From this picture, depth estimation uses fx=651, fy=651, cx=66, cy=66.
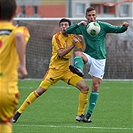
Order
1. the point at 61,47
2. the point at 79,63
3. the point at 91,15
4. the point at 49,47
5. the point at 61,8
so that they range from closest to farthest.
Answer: the point at 79,63, the point at 91,15, the point at 61,47, the point at 49,47, the point at 61,8

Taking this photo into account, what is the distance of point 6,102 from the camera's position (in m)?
6.36

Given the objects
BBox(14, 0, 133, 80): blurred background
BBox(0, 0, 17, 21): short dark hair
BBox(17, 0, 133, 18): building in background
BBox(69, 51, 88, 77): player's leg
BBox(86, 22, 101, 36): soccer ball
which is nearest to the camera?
BBox(0, 0, 17, 21): short dark hair

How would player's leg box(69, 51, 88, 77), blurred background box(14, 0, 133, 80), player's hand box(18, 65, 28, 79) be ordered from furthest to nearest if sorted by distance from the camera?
1. blurred background box(14, 0, 133, 80)
2. player's leg box(69, 51, 88, 77)
3. player's hand box(18, 65, 28, 79)

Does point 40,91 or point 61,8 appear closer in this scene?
point 40,91

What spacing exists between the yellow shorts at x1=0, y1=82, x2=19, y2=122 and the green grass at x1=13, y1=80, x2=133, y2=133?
3070 mm

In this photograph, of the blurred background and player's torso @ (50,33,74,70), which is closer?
player's torso @ (50,33,74,70)

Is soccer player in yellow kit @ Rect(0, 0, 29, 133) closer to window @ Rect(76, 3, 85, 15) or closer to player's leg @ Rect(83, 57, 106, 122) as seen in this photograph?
player's leg @ Rect(83, 57, 106, 122)

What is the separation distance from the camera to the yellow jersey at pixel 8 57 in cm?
647

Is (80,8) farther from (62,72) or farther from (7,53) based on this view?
(7,53)

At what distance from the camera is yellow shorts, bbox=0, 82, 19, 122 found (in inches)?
250

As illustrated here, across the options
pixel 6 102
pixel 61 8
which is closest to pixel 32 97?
pixel 6 102

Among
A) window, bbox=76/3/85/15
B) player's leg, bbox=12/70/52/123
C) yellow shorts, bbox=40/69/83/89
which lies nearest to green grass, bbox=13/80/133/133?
player's leg, bbox=12/70/52/123

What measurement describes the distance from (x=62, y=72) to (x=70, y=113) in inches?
57.7

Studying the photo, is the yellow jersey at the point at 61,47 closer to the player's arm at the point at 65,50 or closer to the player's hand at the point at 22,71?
the player's arm at the point at 65,50
